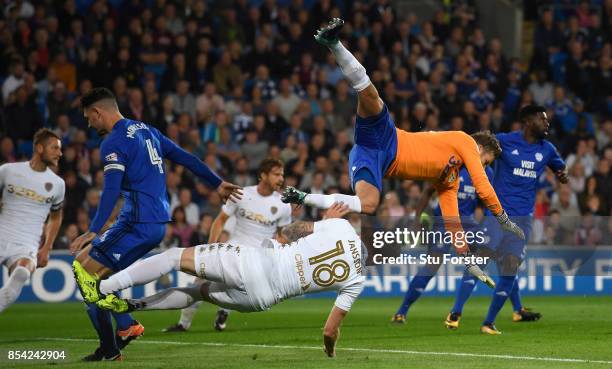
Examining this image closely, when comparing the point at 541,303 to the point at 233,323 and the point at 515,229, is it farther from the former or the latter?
the point at 515,229

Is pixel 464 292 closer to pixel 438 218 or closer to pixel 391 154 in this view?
pixel 438 218

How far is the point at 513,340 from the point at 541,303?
20.7 ft

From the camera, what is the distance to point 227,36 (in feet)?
77.9

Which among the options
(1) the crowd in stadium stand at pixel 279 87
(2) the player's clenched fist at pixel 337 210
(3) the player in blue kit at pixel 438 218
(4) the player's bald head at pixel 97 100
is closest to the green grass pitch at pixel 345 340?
(3) the player in blue kit at pixel 438 218

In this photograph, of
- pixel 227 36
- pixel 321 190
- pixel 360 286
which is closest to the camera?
pixel 360 286

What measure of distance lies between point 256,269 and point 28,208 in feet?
15.3

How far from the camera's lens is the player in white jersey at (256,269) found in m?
9.73

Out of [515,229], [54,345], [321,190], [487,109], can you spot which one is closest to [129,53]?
[321,190]

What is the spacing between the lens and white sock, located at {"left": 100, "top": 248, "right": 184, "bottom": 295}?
31.9 feet

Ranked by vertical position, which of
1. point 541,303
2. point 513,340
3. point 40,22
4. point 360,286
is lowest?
point 541,303

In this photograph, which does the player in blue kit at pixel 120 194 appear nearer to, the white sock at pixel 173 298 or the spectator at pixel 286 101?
the white sock at pixel 173 298

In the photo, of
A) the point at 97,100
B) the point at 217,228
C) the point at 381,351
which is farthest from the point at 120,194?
the point at 217,228

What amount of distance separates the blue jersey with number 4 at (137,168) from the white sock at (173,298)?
0.78 m

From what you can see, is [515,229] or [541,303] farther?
[541,303]
